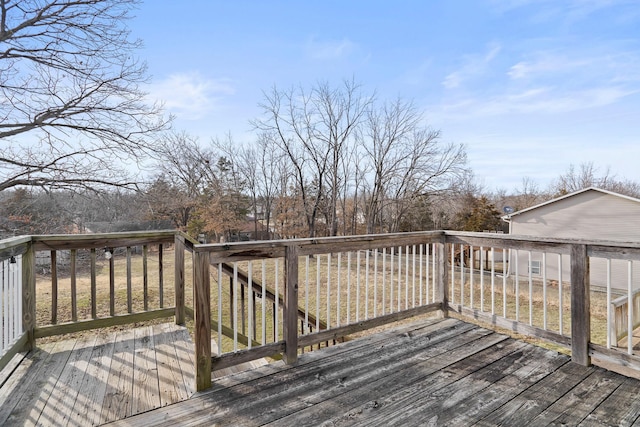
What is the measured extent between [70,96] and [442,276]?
8.39 metres

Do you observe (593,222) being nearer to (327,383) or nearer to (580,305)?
(580,305)

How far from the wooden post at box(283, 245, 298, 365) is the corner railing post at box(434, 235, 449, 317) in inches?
71.2

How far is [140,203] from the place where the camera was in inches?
316

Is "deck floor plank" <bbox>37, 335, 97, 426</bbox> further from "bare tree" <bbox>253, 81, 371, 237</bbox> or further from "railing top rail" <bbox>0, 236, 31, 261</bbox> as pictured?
"bare tree" <bbox>253, 81, 371, 237</bbox>

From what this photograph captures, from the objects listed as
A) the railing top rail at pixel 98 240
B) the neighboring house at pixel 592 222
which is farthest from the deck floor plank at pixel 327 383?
the neighboring house at pixel 592 222

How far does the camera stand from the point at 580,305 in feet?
7.88

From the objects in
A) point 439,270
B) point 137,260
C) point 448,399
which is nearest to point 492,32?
point 439,270

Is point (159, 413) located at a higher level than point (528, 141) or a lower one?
lower

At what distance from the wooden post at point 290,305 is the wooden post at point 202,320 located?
22.7 inches

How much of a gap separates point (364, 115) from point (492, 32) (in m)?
8.22

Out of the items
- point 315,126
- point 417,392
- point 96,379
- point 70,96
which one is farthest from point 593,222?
point 70,96

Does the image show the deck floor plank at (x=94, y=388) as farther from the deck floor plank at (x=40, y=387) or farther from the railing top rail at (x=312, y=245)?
the railing top rail at (x=312, y=245)

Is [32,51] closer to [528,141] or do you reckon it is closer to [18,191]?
[18,191]

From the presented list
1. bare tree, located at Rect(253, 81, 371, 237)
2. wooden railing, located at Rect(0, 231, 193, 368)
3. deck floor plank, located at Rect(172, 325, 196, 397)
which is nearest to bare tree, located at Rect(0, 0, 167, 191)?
wooden railing, located at Rect(0, 231, 193, 368)
